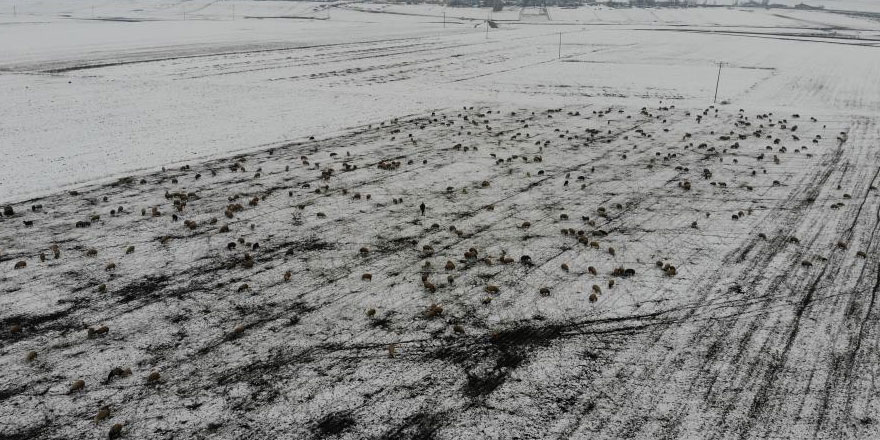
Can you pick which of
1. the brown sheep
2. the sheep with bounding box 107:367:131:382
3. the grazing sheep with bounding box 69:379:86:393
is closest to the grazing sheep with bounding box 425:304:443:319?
the sheep with bounding box 107:367:131:382

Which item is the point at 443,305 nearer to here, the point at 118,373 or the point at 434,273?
the point at 434,273

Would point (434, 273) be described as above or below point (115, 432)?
above

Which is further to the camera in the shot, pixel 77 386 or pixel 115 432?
pixel 77 386

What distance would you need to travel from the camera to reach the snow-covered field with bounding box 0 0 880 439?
14.0 ft

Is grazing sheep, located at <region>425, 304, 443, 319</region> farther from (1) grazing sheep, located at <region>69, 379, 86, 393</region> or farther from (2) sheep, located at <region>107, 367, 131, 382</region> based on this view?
(1) grazing sheep, located at <region>69, 379, 86, 393</region>

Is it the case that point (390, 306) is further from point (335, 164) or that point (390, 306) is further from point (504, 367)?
point (335, 164)

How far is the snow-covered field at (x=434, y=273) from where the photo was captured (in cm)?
428

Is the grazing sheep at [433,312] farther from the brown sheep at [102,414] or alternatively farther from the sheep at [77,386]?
the sheep at [77,386]

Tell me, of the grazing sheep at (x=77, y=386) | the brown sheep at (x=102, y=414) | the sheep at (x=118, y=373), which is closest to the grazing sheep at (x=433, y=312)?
the sheep at (x=118, y=373)

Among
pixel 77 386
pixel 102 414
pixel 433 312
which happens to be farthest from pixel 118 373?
pixel 433 312

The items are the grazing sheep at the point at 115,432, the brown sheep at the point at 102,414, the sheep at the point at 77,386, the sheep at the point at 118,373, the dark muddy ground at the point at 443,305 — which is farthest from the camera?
the sheep at the point at 118,373

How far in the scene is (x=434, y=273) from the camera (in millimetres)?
6367

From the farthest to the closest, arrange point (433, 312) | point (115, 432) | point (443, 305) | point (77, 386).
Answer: point (443, 305)
point (433, 312)
point (77, 386)
point (115, 432)

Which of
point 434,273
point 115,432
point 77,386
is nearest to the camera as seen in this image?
point 115,432
